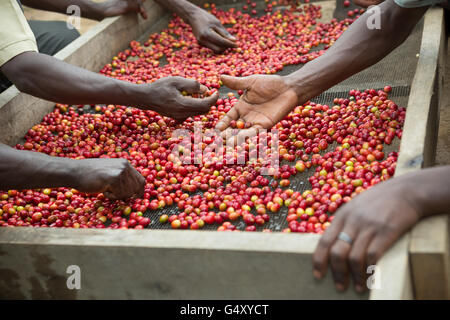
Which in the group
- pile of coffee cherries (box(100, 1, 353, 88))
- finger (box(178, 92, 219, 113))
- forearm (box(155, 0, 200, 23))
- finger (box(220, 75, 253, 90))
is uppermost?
forearm (box(155, 0, 200, 23))

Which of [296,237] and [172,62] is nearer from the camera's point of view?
[296,237]

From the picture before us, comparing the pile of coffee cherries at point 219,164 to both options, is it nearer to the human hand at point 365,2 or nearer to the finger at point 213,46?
the finger at point 213,46

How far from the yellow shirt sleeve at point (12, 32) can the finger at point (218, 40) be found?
1689 mm

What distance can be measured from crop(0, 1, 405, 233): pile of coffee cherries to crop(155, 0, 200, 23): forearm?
0.90 meters

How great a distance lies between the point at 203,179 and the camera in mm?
2447

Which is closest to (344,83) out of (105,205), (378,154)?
(378,154)

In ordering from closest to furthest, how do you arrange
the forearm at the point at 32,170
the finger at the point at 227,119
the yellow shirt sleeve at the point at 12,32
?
the forearm at the point at 32,170, the yellow shirt sleeve at the point at 12,32, the finger at the point at 227,119

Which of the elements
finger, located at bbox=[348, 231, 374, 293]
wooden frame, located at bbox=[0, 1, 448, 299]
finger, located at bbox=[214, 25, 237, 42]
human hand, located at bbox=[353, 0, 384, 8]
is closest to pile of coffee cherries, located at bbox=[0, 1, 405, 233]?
wooden frame, located at bbox=[0, 1, 448, 299]

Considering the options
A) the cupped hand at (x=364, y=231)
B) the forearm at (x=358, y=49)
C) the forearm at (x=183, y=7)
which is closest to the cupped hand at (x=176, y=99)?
the forearm at (x=358, y=49)

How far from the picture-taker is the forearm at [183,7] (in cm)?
416

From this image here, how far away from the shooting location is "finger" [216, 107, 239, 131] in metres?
→ 2.71

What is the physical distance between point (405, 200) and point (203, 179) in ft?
3.88

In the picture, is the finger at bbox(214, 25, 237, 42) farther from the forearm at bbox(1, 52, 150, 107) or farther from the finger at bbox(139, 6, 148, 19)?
the forearm at bbox(1, 52, 150, 107)
